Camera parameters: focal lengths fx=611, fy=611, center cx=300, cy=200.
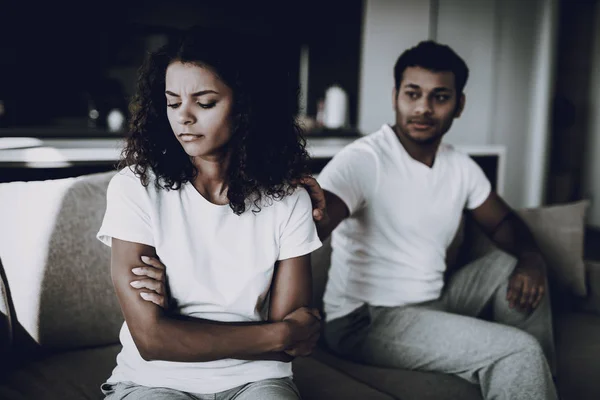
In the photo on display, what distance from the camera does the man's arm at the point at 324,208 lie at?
4.65 ft

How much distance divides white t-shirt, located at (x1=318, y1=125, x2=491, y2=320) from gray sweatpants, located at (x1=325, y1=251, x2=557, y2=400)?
2.3 inches

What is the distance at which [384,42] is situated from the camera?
4527 millimetres

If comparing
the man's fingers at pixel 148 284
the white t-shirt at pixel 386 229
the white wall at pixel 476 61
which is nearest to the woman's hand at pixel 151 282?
the man's fingers at pixel 148 284

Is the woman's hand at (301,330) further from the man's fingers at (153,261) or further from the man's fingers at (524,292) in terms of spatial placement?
the man's fingers at (524,292)

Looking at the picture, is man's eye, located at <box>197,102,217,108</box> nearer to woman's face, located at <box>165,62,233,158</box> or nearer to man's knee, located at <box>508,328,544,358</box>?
woman's face, located at <box>165,62,233,158</box>

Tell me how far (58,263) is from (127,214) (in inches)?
19.8

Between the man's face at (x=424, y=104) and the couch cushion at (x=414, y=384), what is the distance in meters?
0.67

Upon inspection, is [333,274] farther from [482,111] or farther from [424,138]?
[482,111]

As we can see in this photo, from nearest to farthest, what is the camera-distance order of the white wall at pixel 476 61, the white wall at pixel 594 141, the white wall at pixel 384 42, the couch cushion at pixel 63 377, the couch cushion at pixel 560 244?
1. the couch cushion at pixel 63 377
2. the couch cushion at pixel 560 244
3. the white wall at pixel 384 42
4. the white wall at pixel 476 61
5. the white wall at pixel 594 141

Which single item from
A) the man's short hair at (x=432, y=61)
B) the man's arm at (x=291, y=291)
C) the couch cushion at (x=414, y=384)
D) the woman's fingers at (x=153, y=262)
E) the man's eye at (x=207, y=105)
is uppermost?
the man's short hair at (x=432, y=61)

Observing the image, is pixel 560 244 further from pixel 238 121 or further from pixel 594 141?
pixel 594 141

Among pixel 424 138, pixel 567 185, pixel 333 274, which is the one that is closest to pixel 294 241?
pixel 333 274

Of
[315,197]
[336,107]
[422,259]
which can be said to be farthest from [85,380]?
[336,107]

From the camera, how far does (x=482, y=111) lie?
474cm
